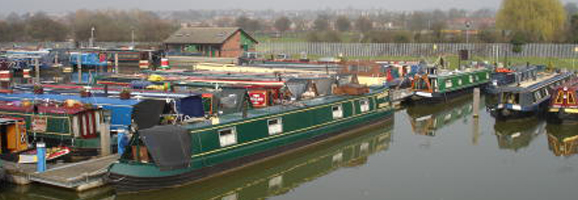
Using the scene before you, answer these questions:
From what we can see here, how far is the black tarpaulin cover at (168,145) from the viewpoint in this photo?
14938 mm

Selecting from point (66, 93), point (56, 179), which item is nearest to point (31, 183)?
point (56, 179)

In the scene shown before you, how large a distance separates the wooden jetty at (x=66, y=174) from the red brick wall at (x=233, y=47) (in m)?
34.9

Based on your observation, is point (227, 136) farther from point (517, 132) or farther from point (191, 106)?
point (517, 132)

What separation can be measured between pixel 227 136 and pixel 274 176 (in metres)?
1.90

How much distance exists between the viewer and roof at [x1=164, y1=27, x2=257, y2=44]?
51062 mm

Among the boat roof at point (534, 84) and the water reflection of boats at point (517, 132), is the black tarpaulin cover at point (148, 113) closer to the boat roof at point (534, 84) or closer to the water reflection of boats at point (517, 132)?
the water reflection of boats at point (517, 132)

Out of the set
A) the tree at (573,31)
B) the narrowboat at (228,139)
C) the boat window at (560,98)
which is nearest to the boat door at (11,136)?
the narrowboat at (228,139)

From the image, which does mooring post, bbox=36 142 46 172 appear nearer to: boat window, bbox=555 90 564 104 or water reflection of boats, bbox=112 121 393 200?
water reflection of boats, bbox=112 121 393 200

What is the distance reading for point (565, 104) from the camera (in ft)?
80.3

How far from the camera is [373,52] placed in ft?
192

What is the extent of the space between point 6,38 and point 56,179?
67.7 meters

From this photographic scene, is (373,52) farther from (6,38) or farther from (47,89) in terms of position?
(6,38)

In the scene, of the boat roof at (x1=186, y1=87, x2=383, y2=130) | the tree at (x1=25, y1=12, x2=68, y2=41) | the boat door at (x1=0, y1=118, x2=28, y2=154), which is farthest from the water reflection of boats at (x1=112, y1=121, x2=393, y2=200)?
the tree at (x1=25, y1=12, x2=68, y2=41)

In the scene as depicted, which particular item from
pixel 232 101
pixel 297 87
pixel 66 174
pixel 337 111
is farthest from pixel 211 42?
pixel 66 174
